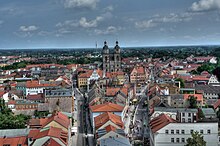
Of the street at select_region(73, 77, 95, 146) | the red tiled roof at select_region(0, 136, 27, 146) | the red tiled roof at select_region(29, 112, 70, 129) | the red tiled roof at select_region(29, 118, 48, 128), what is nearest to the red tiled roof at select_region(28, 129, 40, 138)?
the red tiled roof at select_region(0, 136, 27, 146)

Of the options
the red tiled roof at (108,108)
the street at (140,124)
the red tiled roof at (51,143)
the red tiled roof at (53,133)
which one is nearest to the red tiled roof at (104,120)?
the street at (140,124)

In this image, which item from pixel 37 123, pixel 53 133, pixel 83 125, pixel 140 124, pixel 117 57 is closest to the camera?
pixel 53 133

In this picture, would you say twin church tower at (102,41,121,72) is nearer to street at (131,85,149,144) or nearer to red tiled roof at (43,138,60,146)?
street at (131,85,149,144)

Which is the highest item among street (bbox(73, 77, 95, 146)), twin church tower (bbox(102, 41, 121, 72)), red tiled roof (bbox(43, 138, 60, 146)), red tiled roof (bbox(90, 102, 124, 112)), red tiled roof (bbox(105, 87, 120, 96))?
twin church tower (bbox(102, 41, 121, 72))

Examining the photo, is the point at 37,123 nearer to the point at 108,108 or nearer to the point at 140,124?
the point at 108,108

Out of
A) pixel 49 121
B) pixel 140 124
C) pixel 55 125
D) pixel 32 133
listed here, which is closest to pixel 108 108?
pixel 140 124

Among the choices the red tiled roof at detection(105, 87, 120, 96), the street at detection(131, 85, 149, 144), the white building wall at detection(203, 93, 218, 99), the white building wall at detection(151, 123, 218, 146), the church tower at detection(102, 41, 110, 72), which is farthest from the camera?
the church tower at detection(102, 41, 110, 72)

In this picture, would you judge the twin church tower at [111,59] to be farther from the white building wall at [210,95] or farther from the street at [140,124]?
the white building wall at [210,95]
